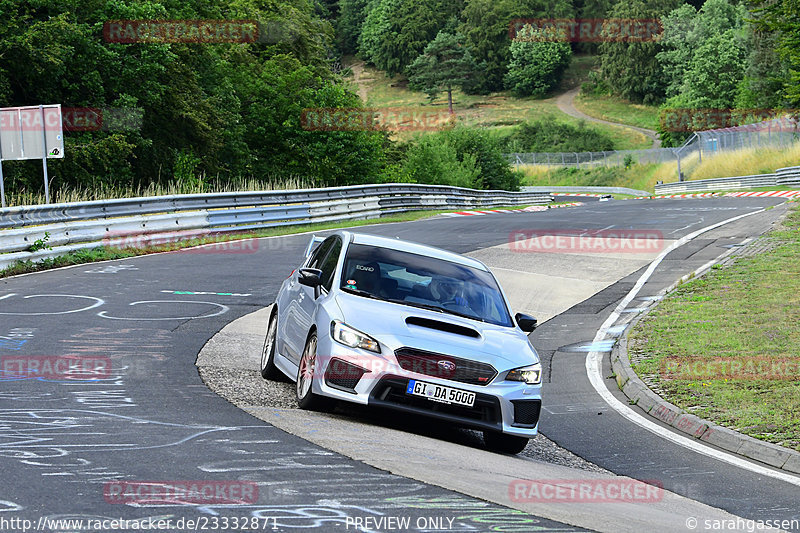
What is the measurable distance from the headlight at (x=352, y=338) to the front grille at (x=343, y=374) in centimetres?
18

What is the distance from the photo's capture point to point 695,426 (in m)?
9.66

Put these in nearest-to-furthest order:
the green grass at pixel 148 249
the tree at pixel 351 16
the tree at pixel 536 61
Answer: the green grass at pixel 148 249 → the tree at pixel 536 61 → the tree at pixel 351 16

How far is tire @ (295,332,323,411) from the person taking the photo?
848cm

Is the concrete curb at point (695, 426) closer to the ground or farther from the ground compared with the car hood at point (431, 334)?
closer to the ground

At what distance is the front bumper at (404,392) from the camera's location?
8070 mm

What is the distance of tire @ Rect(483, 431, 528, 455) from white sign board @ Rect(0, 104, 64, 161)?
1552 cm

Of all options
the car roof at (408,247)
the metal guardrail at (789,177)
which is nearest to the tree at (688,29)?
the metal guardrail at (789,177)

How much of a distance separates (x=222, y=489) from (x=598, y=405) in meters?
6.07

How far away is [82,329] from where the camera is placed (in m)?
12.5

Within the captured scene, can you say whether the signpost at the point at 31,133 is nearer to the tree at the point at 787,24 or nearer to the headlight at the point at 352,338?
the headlight at the point at 352,338

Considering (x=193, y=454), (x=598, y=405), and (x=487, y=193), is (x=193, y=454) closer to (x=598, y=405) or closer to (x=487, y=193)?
(x=598, y=405)

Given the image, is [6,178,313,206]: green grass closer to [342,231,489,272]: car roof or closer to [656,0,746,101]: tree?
[342,231,489,272]: car roof

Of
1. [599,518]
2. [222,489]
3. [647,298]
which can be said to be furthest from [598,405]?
[647,298]

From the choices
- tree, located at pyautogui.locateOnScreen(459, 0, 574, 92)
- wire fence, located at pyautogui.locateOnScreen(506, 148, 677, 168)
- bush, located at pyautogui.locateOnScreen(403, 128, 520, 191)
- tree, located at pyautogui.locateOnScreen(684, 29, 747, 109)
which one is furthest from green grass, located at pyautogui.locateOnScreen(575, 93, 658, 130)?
bush, located at pyautogui.locateOnScreen(403, 128, 520, 191)
